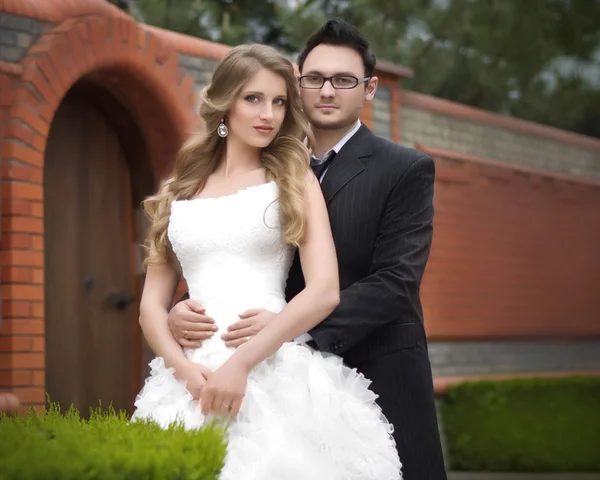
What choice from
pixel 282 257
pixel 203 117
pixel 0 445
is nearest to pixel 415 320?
pixel 282 257

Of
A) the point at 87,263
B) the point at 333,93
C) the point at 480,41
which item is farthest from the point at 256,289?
the point at 480,41

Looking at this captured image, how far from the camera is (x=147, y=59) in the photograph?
20.7 ft

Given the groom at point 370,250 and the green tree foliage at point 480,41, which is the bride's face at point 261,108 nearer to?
the groom at point 370,250

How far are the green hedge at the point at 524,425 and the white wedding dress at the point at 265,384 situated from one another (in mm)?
6537

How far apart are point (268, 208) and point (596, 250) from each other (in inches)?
394

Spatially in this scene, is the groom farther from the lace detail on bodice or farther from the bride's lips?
the bride's lips

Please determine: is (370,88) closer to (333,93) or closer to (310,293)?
(333,93)

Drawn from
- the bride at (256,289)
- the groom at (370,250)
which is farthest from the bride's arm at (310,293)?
the groom at (370,250)

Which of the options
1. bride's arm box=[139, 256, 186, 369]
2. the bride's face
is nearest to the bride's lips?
the bride's face

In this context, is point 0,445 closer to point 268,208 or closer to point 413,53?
point 268,208

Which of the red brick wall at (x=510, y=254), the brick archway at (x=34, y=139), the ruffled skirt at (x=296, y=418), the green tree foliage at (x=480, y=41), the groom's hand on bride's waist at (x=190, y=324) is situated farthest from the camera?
the green tree foliage at (x=480, y=41)

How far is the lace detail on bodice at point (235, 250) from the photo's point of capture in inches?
126

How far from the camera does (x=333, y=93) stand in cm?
341

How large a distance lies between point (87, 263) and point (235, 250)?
3247 millimetres
